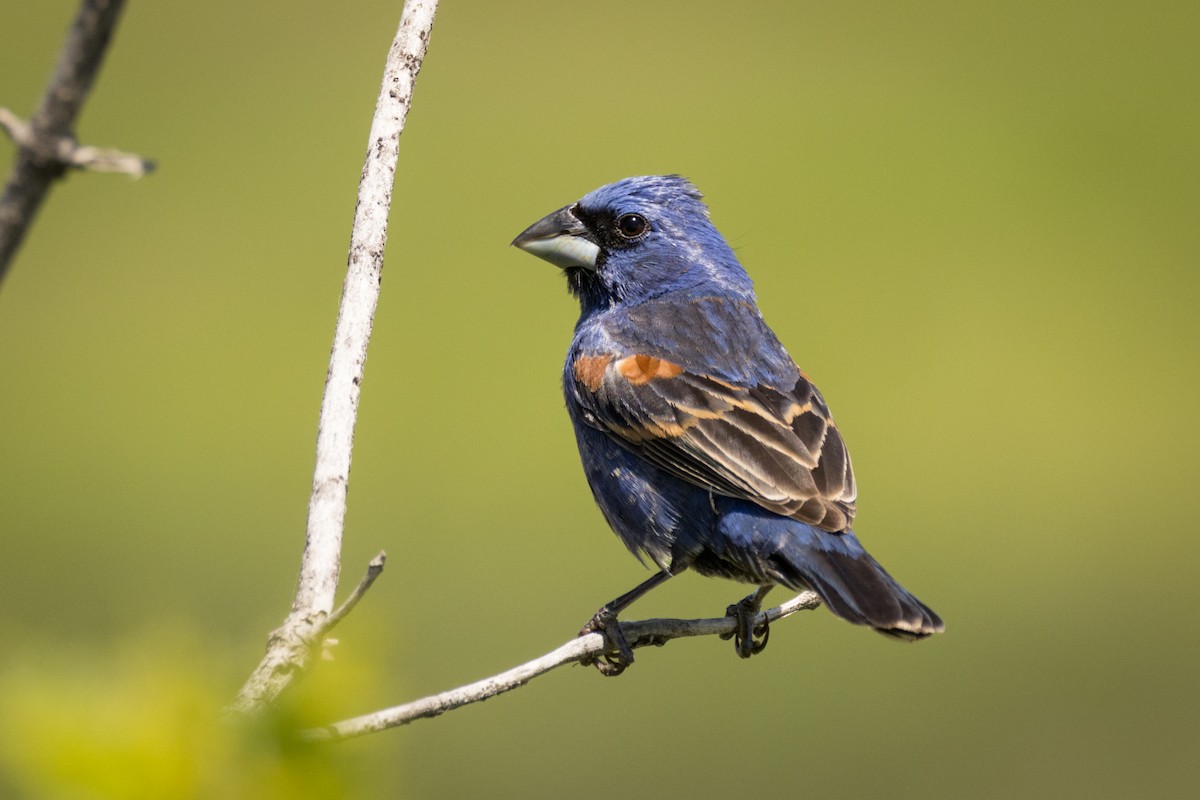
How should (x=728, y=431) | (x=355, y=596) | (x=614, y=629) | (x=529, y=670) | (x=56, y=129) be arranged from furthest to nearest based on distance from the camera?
(x=728, y=431)
(x=614, y=629)
(x=529, y=670)
(x=355, y=596)
(x=56, y=129)

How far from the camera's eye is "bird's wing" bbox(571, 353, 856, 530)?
10.9 ft

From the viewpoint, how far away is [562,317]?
1174 centimetres

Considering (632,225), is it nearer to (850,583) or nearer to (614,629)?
(614,629)

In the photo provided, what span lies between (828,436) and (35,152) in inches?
112

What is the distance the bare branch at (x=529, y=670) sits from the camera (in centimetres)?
157

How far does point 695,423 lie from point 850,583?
2.24 feet

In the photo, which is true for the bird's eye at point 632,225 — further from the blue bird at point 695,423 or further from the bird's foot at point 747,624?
the bird's foot at point 747,624

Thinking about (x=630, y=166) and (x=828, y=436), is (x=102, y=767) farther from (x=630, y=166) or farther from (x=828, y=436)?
(x=630, y=166)

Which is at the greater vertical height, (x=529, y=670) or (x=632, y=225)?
(x=632, y=225)

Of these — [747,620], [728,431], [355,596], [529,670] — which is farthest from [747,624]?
[355,596]

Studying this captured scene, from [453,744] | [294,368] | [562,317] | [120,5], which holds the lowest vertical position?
[453,744]

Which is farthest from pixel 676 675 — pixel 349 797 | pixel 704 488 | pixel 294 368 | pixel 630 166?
pixel 349 797

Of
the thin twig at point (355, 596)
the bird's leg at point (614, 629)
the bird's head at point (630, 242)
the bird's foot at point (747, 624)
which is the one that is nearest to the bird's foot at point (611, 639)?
the bird's leg at point (614, 629)

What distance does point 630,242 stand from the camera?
13.8 feet
